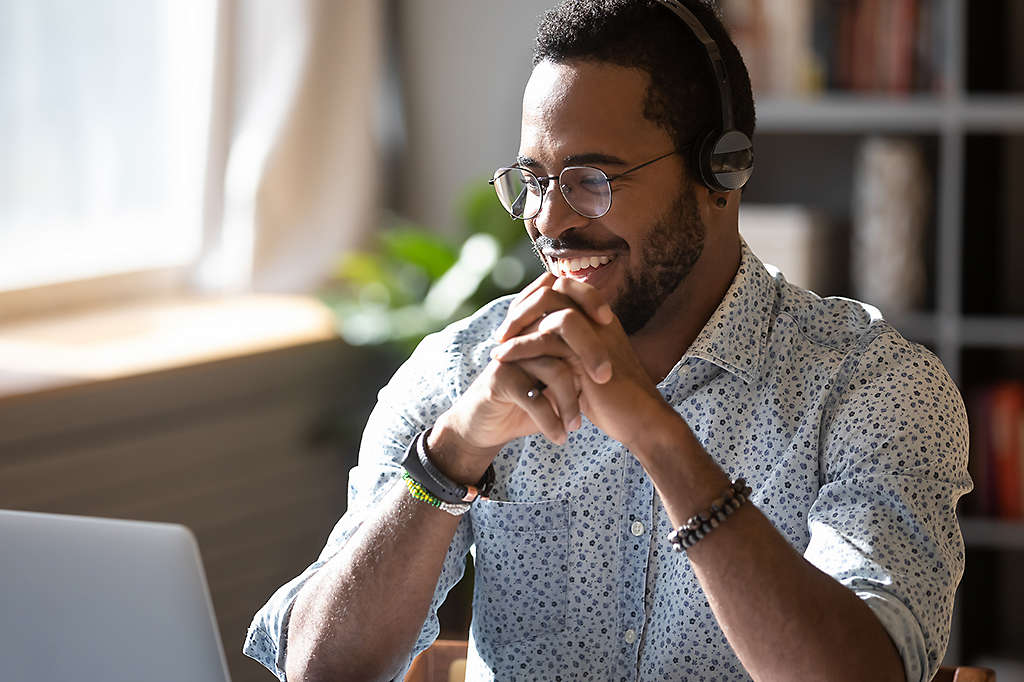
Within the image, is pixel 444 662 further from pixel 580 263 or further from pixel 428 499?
pixel 580 263

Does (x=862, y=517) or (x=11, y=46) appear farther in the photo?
(x=11, y=46)

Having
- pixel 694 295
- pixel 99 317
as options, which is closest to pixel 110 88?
pixel 99 317

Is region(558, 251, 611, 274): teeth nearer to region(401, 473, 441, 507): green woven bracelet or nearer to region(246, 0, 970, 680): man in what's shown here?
region(246, 0, 970, 680): man

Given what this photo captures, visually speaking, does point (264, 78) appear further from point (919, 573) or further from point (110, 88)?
point (919, 573)

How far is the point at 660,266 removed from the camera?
1384 mm

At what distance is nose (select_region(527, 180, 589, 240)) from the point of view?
135 cm

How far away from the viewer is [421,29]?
10.8 feet

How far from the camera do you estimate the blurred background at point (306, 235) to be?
259 centimetres

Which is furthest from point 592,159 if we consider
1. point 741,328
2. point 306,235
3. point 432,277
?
point 306,235

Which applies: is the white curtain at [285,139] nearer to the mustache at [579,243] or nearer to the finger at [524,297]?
the mustache at [579,243]

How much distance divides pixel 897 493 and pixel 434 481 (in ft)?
1.47

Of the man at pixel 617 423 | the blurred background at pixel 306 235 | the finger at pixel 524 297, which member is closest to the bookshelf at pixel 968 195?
the blurred background at pixel 306 235

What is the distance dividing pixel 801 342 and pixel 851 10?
5.17ft

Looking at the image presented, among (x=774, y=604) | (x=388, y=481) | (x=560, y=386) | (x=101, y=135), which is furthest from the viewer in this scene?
(x=101, y=135)
